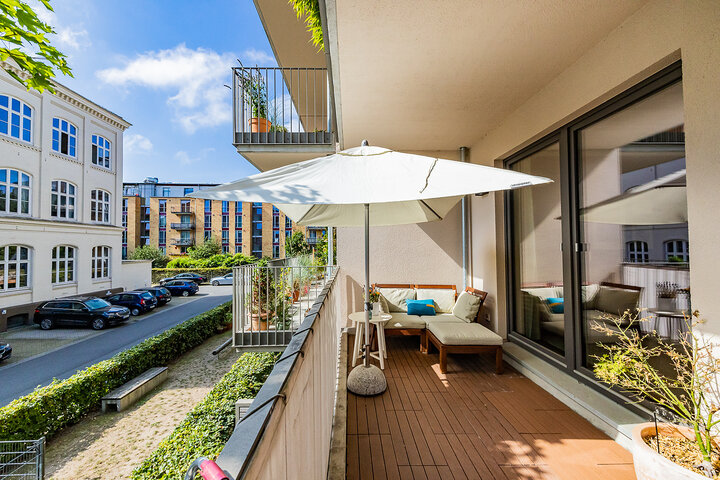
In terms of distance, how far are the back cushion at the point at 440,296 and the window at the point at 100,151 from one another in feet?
77.3

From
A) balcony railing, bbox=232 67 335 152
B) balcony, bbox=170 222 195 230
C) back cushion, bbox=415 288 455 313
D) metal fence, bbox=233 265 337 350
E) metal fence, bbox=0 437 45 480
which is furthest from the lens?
balcony, bbox=170 222 195 230

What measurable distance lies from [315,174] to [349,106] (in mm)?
1640

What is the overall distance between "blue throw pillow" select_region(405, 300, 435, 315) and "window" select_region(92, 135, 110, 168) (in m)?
23.6

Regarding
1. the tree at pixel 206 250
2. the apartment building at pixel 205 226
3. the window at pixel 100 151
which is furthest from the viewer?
the apartment building at pixel 205 226

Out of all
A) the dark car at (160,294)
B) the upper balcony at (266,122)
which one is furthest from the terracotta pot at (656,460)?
the dark car at (160,294)

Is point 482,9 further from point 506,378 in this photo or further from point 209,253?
point 209,253

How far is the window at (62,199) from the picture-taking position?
56.4ft

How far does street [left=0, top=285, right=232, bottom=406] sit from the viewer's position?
9242 mm

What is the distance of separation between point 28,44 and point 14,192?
1890cm

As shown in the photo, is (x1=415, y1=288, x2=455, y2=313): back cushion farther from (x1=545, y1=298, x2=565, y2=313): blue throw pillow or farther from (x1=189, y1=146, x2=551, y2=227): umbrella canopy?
(x1=189, y1=146, x2=551, y2=227): umbrella canopy

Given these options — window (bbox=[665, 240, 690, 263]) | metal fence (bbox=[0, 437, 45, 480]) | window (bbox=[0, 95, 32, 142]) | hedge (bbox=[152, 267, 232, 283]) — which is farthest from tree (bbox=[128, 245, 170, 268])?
window (bbox=[665, 240, 690, 263])

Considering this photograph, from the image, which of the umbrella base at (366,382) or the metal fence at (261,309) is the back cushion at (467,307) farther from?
the metal fence at (261,309)

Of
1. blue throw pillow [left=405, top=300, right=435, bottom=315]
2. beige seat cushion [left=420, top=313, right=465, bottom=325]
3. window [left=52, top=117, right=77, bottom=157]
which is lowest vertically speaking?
beige seat cushion [left=420, top=313, right=465, bottom=325]

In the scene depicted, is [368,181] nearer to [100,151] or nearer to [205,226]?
[100,151]
